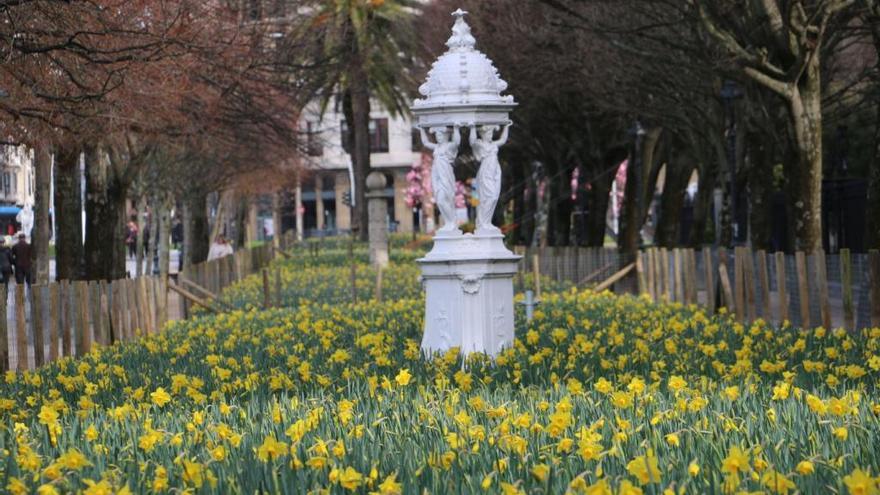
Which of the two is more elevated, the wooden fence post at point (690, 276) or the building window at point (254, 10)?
the building window at point (254, 10)

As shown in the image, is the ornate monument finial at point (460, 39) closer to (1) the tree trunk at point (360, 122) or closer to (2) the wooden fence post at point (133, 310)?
(2) the wooden fence post at point (133, 310)

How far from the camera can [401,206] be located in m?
146

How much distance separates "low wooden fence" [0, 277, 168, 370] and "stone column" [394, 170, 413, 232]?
4441 inches

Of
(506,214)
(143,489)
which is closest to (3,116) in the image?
(143,489)

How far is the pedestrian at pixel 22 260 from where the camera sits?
151ft

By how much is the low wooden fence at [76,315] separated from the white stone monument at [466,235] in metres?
4.39

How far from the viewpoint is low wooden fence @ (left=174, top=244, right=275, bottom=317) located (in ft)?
106

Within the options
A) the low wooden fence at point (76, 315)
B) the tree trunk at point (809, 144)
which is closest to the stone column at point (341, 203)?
the low wooden fence at point (76, 315)

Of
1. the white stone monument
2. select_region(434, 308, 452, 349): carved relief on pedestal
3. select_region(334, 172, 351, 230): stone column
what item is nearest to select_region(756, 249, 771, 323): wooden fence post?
the white stone monument

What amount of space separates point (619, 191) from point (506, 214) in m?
27.5

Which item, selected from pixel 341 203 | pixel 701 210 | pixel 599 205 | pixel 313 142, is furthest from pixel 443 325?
pixel 341 203

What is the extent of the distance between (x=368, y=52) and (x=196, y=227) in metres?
8.87

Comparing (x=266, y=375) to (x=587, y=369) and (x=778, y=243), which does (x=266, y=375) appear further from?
(x=778, y=243)

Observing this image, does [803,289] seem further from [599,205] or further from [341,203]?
[341,203]
